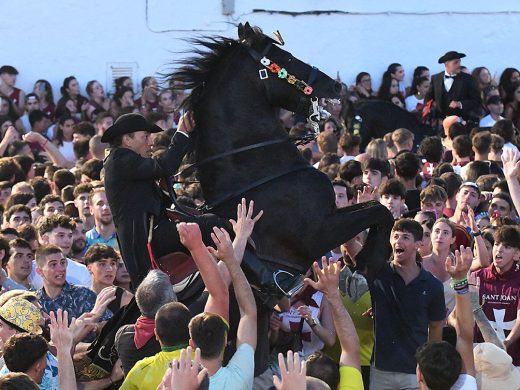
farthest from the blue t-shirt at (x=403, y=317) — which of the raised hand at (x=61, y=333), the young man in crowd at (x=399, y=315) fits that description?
the raised hand at (x=61, y=333)

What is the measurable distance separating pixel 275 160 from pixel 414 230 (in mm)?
1237

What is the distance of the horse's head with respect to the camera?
31.4 feet

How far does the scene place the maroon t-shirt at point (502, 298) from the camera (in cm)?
1066

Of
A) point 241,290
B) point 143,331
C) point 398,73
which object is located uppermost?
point 241,290

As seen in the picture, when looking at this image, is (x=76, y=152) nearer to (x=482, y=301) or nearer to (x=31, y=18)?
(x=31, y=18)

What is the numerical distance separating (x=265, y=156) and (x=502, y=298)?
2.44 m

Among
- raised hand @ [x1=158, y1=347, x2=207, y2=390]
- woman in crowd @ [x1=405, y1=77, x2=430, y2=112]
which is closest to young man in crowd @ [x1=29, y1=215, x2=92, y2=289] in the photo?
raised hand @ [x1=158, y1=347, x2=207, y2=390]

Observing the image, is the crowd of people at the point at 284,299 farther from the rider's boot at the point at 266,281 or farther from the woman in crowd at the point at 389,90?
the woman in crowd at the point at 389,90

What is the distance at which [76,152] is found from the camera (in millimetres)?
16750

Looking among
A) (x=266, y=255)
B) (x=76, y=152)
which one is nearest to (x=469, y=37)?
(x=76, y=152)

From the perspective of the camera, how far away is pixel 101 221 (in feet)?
40.2

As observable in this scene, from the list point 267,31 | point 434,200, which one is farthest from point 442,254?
point 267,31

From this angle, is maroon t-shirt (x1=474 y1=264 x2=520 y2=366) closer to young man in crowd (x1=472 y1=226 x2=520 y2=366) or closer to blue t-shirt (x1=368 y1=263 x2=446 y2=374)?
young man in crowd (x1=472 y1=226 x2=520 y2=366)

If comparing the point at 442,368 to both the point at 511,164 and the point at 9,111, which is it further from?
the point at 9,111
